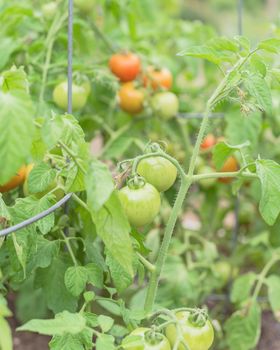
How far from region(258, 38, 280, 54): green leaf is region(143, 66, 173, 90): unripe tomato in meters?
0.85

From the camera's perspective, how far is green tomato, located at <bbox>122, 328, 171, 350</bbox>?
1.13 meters

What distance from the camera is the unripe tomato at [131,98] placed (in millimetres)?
2107

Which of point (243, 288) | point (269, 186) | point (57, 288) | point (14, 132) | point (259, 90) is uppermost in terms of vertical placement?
point (14, 132)

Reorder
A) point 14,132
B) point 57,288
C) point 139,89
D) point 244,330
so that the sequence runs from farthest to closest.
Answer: point 139,89 < point 244,330 < point 57,288 < point 14,132

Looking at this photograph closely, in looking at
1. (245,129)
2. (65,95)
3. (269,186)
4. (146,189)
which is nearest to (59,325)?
(146,189)

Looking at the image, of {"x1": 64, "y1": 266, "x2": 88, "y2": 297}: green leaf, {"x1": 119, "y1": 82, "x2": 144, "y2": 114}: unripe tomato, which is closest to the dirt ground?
{"x1": 119, "y1": 82, "x2": 144, "y2": 114}: unripe tomato

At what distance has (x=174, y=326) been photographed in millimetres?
1202

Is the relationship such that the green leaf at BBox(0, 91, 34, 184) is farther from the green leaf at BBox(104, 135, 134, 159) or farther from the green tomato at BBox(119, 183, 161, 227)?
the green leaf at BBox(104, 135, 134, 159)

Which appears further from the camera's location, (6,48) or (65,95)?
(6,48)

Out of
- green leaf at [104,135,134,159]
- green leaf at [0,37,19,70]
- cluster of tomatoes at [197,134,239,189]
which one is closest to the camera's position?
green leaf at [0,37,19,70]

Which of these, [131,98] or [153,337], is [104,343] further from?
[131,98]

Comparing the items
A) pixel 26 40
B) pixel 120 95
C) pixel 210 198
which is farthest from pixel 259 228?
pixel 26 40

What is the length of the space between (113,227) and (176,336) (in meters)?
0.21

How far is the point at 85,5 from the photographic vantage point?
2.03 m
